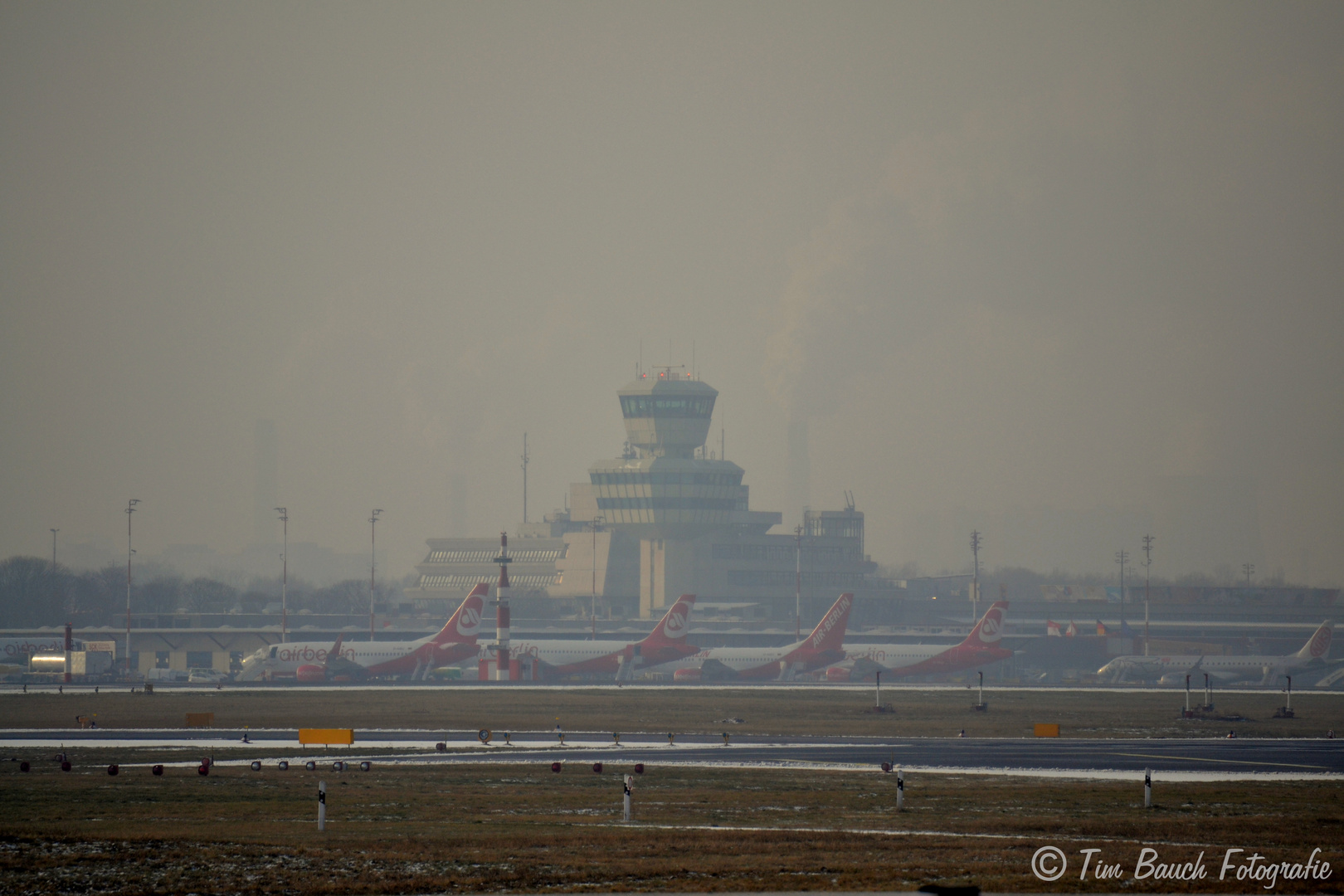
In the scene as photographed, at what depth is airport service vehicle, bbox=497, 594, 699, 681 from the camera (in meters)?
143

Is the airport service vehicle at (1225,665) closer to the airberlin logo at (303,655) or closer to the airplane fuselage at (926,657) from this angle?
the airplane fuselage at (926,657)

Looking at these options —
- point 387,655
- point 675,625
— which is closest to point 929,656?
point 675,625

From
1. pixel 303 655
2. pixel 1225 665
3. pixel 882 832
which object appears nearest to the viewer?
pixel 882 832

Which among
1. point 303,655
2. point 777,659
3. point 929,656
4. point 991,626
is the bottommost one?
point 777,659

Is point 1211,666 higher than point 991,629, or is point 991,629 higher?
point 991,629

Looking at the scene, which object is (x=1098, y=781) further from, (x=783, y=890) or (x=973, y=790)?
(x=783, y=890)

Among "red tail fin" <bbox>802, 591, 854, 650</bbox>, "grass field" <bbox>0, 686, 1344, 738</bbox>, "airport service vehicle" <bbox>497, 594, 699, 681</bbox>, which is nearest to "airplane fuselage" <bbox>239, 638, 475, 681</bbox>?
"airport service vehicle" <bbox>497, 594, 699, 681</bbox>

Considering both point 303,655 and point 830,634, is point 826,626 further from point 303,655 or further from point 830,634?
point 303,655

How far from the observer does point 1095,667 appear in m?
189

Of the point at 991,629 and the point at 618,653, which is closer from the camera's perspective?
the point at 991,629

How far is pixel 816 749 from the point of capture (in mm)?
64875

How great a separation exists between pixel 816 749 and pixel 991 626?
76831mm

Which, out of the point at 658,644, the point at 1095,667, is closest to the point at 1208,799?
the point at 658,644

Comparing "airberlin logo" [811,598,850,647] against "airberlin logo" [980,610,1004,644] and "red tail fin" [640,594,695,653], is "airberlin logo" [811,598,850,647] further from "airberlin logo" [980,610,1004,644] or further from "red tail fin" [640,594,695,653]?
"airberlin logo" [980,610,1004,644]
